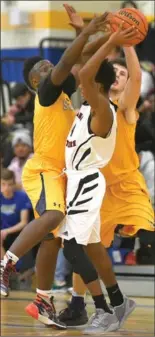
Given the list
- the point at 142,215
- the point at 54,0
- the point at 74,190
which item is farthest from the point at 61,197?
the point at 54,0

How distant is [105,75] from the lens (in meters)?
6.86

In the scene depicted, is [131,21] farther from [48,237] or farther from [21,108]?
[21,108]

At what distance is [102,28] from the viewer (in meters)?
6.76

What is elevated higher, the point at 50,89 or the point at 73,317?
the point at 50,89

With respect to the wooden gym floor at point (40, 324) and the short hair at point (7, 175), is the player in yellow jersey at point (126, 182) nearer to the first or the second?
the wooden gym floor at point (40, 324)

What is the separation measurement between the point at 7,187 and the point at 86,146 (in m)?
3.84

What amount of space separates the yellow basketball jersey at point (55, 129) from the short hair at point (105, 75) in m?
0.45

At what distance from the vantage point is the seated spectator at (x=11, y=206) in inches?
420

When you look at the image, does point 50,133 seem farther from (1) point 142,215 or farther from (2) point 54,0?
(2) point 54,0

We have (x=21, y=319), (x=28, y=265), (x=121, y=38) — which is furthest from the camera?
(x=28, y=265)

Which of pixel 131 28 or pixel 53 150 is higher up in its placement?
pixel 131 28

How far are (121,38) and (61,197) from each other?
1.20m

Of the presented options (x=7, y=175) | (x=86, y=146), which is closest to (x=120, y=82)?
(x=86, y=146)

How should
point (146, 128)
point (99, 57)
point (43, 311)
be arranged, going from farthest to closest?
point (146, 128)
point (43, 311)
point (99, 57)
